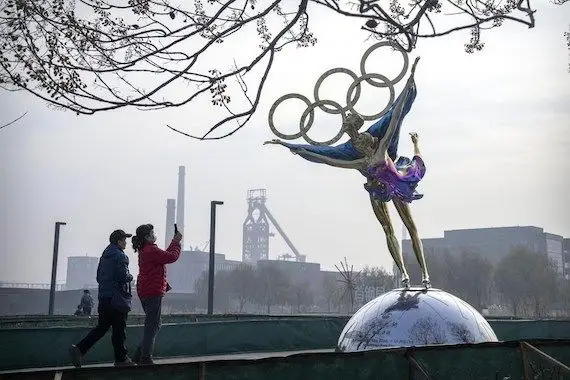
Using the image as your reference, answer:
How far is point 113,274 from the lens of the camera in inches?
381

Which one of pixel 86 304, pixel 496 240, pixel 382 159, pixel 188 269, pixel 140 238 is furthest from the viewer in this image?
pixel 188 269

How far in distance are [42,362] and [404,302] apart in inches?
246

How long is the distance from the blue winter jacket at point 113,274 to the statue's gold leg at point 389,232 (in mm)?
4348

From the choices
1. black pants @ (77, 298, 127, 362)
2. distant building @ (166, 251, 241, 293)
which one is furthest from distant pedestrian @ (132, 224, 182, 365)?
distant building @ (166, 251, 241, 293)

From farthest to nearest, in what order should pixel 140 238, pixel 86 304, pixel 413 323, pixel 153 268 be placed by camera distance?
pixel 86 304, pixel 413 323, pixel 140 238, pixel 153 268

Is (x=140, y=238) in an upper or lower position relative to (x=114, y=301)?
upper

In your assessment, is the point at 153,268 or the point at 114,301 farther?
the point at 153,268

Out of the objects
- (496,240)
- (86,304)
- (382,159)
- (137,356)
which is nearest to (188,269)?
(496,240)

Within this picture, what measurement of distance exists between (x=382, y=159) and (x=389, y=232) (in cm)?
129

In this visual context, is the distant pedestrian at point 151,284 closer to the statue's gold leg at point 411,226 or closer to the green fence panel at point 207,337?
the green fence panel at point 207,337

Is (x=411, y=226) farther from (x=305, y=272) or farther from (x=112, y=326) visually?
(x=305, y=272)

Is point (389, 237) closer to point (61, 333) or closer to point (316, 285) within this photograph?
point (61, 333)

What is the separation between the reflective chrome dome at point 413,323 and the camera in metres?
10.5

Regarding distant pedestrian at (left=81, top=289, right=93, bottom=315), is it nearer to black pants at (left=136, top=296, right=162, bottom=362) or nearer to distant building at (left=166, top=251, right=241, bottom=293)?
black pants at (left=136, top=296, right=162, bottom=362)
